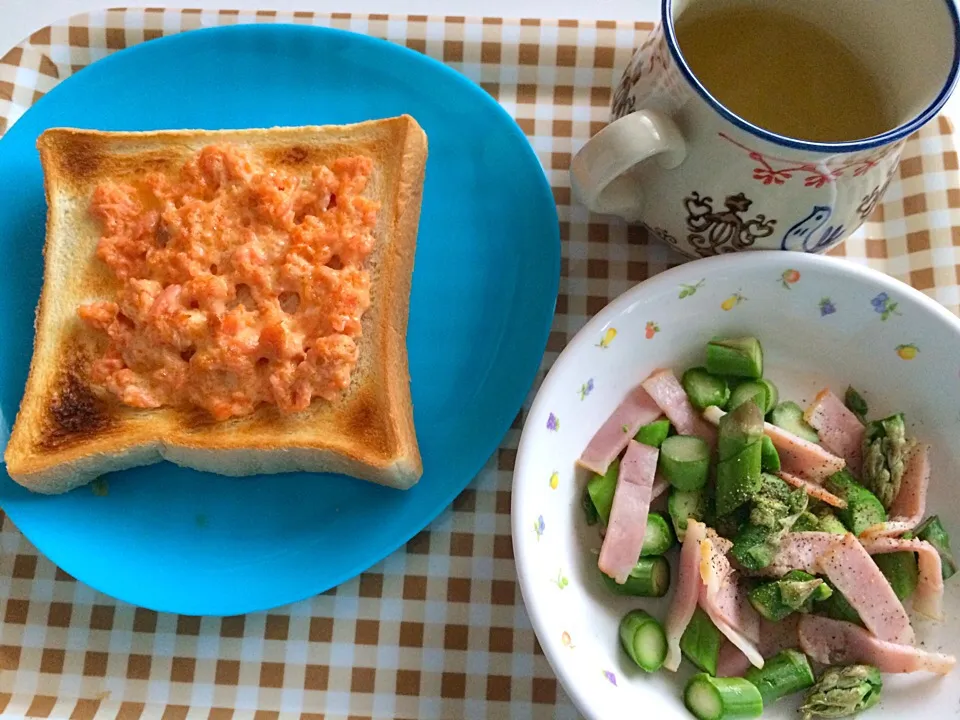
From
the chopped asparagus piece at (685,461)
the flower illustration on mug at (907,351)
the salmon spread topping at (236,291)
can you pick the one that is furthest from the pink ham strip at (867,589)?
the salmon spread topping at (236,291)

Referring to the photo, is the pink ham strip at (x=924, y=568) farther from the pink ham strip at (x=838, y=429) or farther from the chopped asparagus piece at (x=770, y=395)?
the chopped asparagus piece at (x=770, y=395)

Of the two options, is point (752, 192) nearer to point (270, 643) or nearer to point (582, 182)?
point (582, 182)

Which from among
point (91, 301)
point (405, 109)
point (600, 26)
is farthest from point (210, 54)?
point (600, 26)

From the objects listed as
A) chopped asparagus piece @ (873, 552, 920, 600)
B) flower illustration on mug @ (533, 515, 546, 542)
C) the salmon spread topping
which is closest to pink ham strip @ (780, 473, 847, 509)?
chopped asparagus piece @ (873, 552, 920, 600)

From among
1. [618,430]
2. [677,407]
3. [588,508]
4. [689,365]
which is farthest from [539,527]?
[689,365]

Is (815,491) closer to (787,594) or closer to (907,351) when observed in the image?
(787,594)
